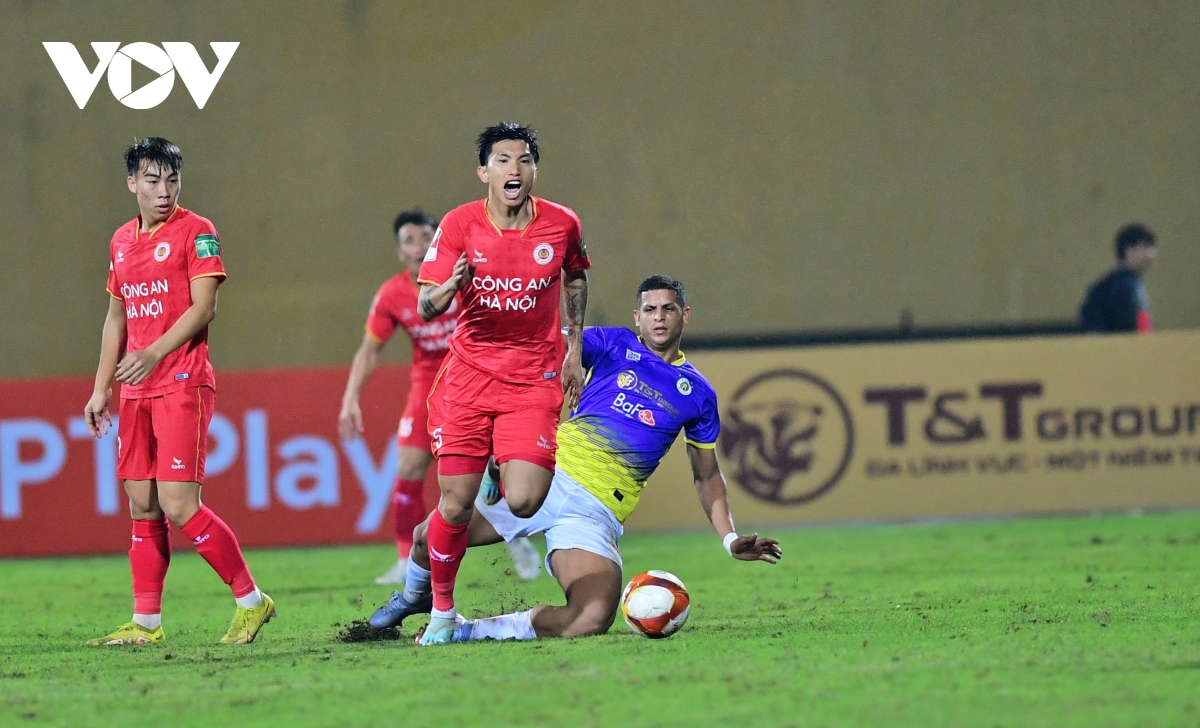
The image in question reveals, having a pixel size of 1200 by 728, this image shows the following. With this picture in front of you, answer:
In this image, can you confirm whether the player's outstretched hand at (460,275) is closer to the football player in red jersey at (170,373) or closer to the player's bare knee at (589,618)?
the football player in red jersey at (170,373)

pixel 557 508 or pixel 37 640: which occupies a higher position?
pixel 557 508

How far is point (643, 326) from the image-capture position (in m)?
6.76

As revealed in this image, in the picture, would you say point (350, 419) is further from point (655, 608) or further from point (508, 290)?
point (655, 608)

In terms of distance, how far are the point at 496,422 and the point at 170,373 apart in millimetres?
1403

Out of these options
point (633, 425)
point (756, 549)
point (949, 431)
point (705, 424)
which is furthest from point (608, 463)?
point (949, 431)

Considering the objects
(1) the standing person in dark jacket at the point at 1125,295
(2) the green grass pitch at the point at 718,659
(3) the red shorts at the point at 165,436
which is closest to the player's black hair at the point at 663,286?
(2) the green grass pitch at the point at 718,659

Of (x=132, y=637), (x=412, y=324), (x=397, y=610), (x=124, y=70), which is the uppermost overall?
(x=124, y=70)

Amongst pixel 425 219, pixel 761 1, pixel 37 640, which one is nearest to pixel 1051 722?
pixel 37 640

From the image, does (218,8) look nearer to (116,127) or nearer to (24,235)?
(116,127)

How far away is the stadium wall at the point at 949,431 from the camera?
483 inches

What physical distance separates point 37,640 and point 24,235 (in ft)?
37.8

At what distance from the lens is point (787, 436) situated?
482 inches

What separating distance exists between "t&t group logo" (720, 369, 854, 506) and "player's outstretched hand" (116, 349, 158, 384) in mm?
6656

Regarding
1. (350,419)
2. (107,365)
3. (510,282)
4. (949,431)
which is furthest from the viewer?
(949,431)
